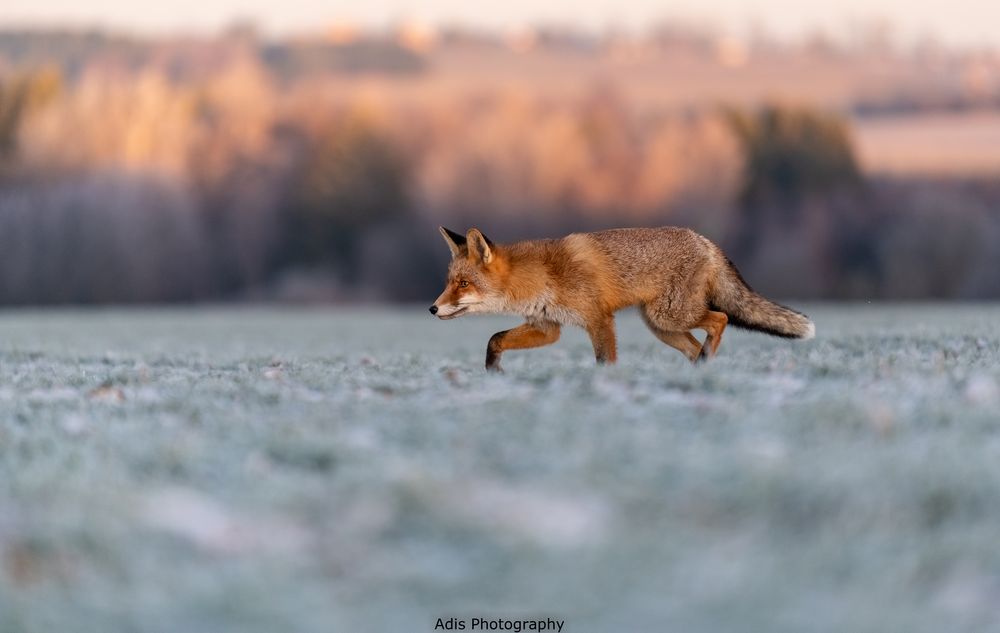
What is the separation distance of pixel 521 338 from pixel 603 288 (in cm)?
96

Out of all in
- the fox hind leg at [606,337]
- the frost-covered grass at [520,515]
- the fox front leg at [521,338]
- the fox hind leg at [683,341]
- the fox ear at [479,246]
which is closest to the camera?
the frost-covered grass at [520,515]

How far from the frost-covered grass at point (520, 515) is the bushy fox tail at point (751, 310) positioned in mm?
3584

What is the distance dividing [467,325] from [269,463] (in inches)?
994

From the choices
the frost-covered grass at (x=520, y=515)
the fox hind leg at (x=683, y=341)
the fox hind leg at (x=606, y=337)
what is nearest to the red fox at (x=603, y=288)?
the fox hind leg at (x=606, y=337)

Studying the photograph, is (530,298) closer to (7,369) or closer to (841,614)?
(7,369)

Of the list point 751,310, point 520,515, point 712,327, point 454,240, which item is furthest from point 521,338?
point 520,515

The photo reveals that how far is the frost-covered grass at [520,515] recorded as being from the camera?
13.0 feet

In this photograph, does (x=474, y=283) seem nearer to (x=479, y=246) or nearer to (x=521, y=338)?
(x=479, y=246)

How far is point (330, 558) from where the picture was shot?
13.8ft

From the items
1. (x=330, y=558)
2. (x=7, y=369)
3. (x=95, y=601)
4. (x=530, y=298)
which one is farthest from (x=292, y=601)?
(x=7, y=369)

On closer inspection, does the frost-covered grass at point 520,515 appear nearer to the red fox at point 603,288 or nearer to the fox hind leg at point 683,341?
the red fox at point 603,288

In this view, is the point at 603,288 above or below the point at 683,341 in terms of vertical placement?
above

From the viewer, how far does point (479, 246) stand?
10.4 meters

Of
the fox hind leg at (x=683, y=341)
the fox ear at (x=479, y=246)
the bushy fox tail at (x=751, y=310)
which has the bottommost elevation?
the fox hind leg at (x=683, y=341)
